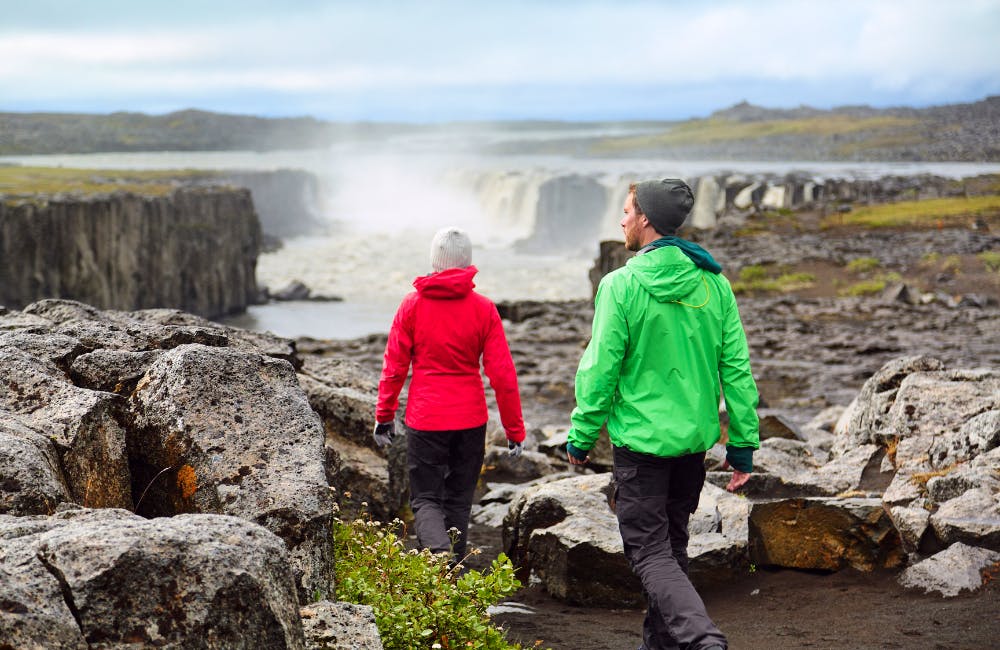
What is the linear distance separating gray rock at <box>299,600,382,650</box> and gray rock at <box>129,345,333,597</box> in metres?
0.35

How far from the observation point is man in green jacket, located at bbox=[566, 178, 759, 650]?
585cm

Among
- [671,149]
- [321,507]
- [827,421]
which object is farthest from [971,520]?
[671,149]

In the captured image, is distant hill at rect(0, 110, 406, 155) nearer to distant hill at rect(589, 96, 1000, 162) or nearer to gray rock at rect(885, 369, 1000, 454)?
distant hill at rect(589, 96, 1000, 162)

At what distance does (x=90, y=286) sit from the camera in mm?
52531

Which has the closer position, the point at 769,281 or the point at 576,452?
the point at 576,452

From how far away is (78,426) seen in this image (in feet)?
19.2

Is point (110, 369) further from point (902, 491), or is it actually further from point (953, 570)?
point (902, 491)

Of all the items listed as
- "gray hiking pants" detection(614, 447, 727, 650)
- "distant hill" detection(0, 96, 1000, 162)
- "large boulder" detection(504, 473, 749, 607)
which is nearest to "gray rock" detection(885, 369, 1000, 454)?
"large boulder" detection(504, 473, 749, 607)

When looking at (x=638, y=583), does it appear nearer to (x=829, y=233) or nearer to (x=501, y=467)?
(x=501, y=467)

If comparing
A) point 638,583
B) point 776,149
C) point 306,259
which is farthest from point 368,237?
point 776,149

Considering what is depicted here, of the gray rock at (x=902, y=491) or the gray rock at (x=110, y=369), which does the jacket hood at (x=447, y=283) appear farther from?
the gray rock at (x=902, y=491)

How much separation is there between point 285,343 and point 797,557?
5.21m

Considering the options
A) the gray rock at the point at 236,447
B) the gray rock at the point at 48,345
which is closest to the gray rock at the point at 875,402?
the gray rock at the point at 236,447

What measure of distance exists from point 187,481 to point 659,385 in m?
2.67
